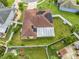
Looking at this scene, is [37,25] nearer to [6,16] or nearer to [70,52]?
[6,16]

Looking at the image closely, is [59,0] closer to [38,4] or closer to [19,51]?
[38,4]

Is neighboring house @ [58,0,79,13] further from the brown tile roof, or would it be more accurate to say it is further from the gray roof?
the gray roof

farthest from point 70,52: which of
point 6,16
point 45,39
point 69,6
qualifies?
point 6,16

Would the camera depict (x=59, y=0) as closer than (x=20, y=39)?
No

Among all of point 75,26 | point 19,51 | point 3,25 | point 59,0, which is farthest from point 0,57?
point 59,0

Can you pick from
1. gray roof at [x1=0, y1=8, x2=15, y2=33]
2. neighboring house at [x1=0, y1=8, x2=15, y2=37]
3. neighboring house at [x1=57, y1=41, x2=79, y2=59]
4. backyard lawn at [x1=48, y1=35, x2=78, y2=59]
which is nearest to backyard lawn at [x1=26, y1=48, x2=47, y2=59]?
backyard lawn at [x1=48, y1=35, x2=78, y2=59]

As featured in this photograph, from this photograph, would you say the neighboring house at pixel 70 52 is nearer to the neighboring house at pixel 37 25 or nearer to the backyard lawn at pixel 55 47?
the backyard lawn at pixel 55 47
